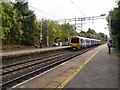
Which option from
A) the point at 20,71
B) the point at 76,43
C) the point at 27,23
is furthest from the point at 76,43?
the point at 20,71

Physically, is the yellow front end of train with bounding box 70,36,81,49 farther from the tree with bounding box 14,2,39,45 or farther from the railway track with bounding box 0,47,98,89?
the railway track with bounding box 0,47,98,89

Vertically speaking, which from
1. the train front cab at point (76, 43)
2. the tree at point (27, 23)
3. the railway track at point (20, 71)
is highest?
the tree at point (27, 23)

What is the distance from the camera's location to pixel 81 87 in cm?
418

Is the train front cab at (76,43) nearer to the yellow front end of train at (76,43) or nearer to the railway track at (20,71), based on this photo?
the yellow front end of train at (76,43)

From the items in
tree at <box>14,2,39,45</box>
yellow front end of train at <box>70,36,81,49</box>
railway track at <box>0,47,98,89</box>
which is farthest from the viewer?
tree at <box>14,2,39,45</box>

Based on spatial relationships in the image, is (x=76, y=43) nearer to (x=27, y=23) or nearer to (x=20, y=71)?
(x=27, y=23)

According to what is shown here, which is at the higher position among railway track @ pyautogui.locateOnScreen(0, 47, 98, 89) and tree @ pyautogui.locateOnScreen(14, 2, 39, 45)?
tree @ pyautogui.locateOnScreen(14, 2, 39, 45)

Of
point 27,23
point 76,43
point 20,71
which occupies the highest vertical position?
point 27,23

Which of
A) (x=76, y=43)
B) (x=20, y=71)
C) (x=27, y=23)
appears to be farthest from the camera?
(x=27, y=23)

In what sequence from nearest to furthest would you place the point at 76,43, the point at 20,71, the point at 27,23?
the point at 20,71
the point at 76,43
the point at 27,23

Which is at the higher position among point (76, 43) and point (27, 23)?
point (27, 23)

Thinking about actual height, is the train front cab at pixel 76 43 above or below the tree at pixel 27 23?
below

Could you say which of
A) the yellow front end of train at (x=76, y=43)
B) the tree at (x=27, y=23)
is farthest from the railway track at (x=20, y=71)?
the tree at (x=27, y=23)

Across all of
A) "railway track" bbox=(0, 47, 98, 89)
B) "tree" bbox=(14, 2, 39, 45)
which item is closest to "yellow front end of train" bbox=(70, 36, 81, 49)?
"tree" bbox=(14, 2, 39, 45)
